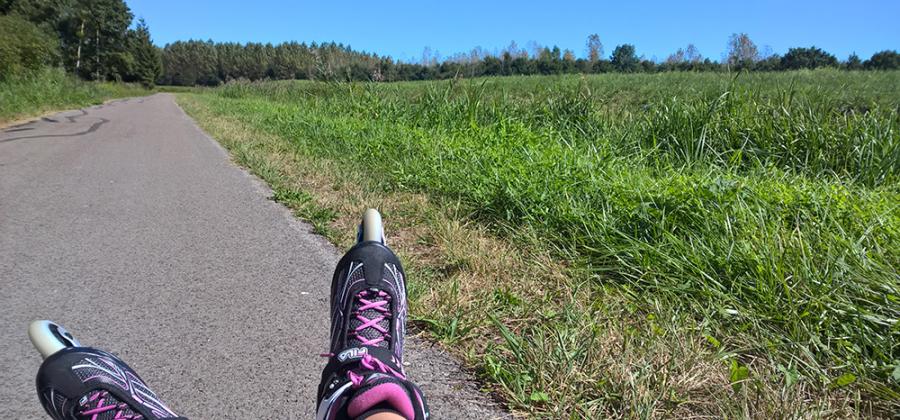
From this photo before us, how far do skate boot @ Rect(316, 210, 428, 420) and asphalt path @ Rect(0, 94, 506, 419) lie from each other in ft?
0.73

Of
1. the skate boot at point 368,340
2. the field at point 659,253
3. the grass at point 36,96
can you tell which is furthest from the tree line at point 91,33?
the skate boot at point 368,340

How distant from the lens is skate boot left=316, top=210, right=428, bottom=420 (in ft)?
4.29

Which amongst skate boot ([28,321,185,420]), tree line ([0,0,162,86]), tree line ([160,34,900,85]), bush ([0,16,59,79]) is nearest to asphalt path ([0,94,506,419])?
skate boot ([28,321,185,420])

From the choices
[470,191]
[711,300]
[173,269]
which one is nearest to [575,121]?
[470,191]

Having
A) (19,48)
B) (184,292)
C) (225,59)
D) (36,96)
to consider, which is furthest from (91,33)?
(184,292)

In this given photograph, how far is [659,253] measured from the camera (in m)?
2.44

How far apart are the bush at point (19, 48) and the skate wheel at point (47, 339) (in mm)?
17784

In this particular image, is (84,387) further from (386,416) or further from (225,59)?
(225,59)

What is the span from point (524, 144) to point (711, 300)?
3118 mm

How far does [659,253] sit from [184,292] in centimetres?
230

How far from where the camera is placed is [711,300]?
212 centimetres

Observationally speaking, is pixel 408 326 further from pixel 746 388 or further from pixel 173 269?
pixel 173 269

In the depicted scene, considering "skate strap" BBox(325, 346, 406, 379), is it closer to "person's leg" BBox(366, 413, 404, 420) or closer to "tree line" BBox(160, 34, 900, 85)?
"person's leg" BBox(366, 413, 404, 420)

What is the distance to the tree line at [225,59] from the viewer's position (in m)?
9.88
